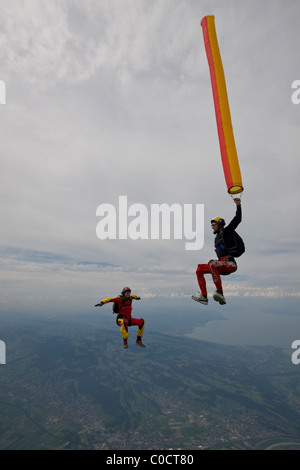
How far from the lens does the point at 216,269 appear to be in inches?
285

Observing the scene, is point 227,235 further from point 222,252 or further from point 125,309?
point 125,309

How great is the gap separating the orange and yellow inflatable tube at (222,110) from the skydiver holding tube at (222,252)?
130cm

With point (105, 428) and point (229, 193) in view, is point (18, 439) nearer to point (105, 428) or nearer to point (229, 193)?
point (105, 428)

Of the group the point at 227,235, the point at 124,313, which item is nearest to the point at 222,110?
the point at 227,235

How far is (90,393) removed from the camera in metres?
198

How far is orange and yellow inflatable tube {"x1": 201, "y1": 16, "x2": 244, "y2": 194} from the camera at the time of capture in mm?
5817

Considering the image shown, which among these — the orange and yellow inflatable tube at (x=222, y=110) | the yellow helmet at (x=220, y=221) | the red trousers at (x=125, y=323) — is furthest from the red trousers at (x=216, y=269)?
the red trousers at (x=125, y=323)

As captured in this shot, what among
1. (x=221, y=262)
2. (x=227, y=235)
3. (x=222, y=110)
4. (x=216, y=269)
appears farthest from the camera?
(x=216, y=269)

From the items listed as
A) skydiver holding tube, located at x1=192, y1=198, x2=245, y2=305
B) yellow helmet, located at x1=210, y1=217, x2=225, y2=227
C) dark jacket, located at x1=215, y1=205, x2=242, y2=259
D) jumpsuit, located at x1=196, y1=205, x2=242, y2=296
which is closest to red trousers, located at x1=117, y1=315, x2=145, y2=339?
skydiver holding tube, located at x1=192, y1=198, x2=245, y2=305

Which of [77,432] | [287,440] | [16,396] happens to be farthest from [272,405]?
[16,396]

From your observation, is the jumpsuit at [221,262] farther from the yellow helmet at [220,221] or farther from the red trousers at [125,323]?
the red trousers at [125,323]

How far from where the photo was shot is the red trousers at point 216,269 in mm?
7062

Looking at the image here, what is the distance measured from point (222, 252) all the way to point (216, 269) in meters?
0.61

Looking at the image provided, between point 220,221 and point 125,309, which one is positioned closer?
point 220,221
